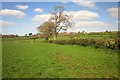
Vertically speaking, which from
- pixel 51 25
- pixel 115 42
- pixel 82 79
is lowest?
pixel 82 79

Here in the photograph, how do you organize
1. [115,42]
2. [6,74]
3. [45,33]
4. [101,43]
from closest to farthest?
[6,74]
[115,42]
[101,43]
[45,33]

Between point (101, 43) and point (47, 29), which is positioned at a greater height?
point (47, 29)

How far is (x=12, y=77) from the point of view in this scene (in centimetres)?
973

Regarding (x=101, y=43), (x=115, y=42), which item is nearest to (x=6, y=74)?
(x=115, y=42)

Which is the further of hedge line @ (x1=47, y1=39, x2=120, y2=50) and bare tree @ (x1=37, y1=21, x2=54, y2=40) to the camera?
bare tree @ (x1=37, y1=21, x2=54, y2=40)

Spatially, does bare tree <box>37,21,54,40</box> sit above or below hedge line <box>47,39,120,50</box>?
above

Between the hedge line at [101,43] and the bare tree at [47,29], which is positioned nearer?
the hedge line at [101,43]

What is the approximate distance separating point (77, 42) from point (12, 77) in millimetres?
29637

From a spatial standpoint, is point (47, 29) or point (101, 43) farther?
point (47, 29)

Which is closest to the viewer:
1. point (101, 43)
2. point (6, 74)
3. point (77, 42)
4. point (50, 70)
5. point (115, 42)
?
point (6, 74)

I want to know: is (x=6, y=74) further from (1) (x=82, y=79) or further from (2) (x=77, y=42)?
(2) (x=77, y=42)

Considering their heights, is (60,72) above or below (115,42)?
below

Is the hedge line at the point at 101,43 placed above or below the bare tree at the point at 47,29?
below

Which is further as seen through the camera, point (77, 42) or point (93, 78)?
point (77, 42)
